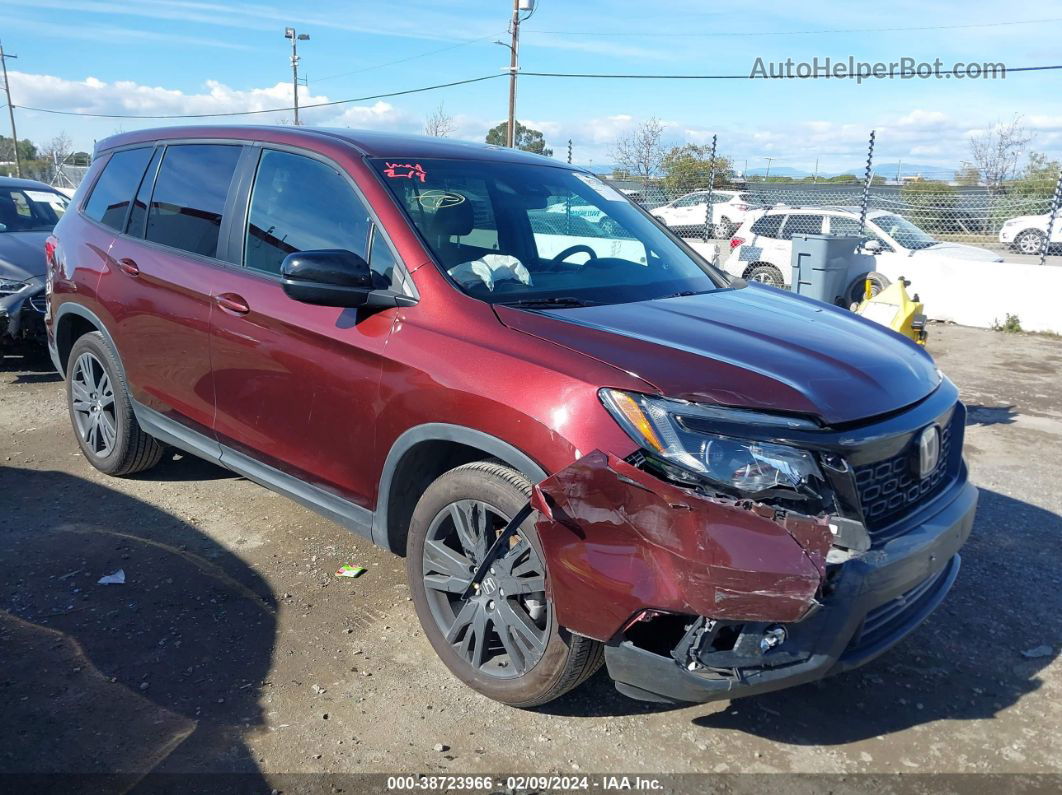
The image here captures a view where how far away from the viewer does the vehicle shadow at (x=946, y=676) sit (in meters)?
2.97

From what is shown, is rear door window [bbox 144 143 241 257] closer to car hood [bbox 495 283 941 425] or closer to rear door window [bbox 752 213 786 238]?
car hood [bbox 495 283 941 425]

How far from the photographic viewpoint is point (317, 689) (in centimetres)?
307

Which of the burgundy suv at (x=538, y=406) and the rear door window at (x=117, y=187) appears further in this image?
the rear door window at (x=117, y=187)

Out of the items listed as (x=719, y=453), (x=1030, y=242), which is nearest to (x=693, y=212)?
(x=1030, y=242)

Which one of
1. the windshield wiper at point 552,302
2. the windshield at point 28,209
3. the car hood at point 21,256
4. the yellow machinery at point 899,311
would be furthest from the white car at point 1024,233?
the car hood at point 21,256

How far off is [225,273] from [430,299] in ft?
4.22

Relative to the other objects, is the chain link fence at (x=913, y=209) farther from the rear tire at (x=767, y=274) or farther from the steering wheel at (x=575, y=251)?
the steering wheel at (x=575, y=251)

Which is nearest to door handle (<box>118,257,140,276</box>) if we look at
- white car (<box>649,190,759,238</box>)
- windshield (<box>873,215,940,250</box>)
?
windshield (<box>873,215,940,250</box>)

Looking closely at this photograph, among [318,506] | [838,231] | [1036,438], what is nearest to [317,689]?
[318,506]

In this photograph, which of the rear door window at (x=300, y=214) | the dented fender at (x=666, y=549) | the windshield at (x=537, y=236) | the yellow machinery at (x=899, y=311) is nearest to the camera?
the dented fender at (x=666, y=549)

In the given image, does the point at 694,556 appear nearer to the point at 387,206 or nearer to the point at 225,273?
the point at 387,206

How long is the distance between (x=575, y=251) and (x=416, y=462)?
1228mm

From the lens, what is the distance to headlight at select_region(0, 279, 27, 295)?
733cm

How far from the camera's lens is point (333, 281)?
3.06 meters
